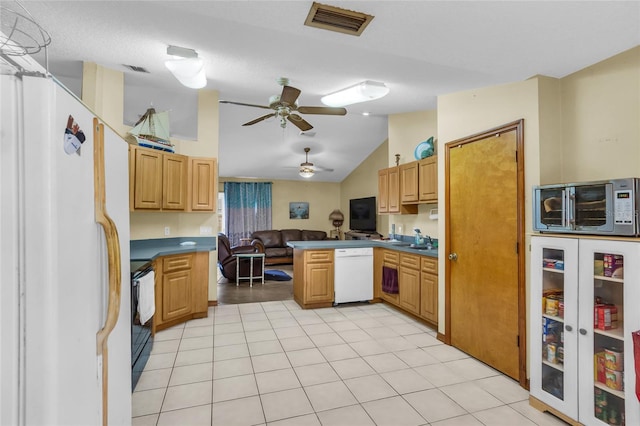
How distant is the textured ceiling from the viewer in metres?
1.86

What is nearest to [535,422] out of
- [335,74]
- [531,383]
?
[531,383]

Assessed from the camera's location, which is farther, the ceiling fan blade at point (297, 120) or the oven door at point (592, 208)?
the ceiling fan blade at point (297, 120)

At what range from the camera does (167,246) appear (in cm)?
395

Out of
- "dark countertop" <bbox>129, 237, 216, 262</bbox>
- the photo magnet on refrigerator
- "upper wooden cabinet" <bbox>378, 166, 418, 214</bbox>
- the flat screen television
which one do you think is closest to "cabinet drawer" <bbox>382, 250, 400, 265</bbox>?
"upper wooden cabinet" <bbox>378, 166, 418, 214</bbox>

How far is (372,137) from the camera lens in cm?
687

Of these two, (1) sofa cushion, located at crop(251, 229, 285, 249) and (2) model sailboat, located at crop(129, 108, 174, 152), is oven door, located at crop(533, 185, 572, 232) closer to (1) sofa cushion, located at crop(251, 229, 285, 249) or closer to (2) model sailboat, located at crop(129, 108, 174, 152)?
(2) model sailboat, located at crop(129, 108, 174, 152)

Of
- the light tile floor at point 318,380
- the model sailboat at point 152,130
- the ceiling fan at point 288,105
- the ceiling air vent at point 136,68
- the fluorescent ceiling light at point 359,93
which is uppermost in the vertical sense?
the ceiling air vent at point 136,68

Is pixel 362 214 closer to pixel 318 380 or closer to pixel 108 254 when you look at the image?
pixel 318 380

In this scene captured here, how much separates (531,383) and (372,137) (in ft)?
18.0

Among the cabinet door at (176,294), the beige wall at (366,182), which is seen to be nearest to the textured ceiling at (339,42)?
the cabinet door at (176,294)

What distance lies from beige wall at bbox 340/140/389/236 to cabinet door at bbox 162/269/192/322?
481 cm

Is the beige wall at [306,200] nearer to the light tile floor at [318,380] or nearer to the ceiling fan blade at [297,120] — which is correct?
the ceiling fan blade at [297,120]

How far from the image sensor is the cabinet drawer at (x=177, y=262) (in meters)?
3.49

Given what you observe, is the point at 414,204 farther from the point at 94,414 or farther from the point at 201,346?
the point at 94,414
